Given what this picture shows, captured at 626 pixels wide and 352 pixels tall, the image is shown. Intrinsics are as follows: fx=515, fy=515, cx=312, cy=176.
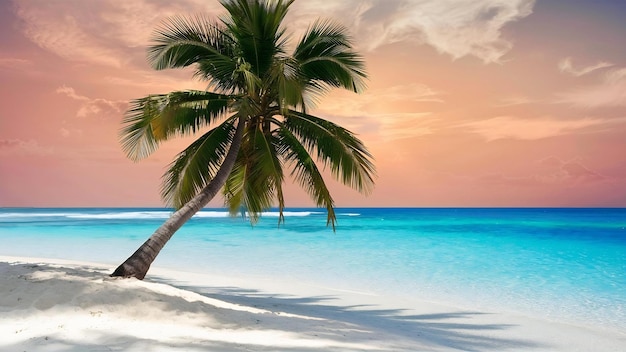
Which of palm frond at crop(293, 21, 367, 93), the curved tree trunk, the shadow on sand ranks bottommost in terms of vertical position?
the shadow on sand

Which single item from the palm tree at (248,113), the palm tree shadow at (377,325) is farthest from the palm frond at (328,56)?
the palm tree shadow at (377,325)

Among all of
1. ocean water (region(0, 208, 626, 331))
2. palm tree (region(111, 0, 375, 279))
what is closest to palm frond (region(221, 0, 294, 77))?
palm tree (region(111, 0, 375, 279))

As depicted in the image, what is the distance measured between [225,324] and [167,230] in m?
2.36

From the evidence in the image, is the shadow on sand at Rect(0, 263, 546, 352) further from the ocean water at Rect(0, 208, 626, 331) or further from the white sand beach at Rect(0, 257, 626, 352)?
the ocean water at Rect(0, 208, 626, 331)

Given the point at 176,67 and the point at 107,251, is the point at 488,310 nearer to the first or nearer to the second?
the point at 176,67

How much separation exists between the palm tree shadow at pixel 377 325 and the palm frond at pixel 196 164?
1.90 meters

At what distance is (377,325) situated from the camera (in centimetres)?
712

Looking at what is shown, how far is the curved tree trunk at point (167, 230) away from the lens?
7508 mm

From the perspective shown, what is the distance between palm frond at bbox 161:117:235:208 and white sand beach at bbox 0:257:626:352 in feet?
6.45

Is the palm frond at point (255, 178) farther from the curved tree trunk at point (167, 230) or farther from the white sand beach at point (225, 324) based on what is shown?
A: the white sand beach at point (225, 324)

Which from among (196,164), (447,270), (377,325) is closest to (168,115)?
(196,164)

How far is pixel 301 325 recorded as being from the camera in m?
6.36

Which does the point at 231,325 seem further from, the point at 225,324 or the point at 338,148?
the point at 338,148

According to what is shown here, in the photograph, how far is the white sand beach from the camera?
196 inches
